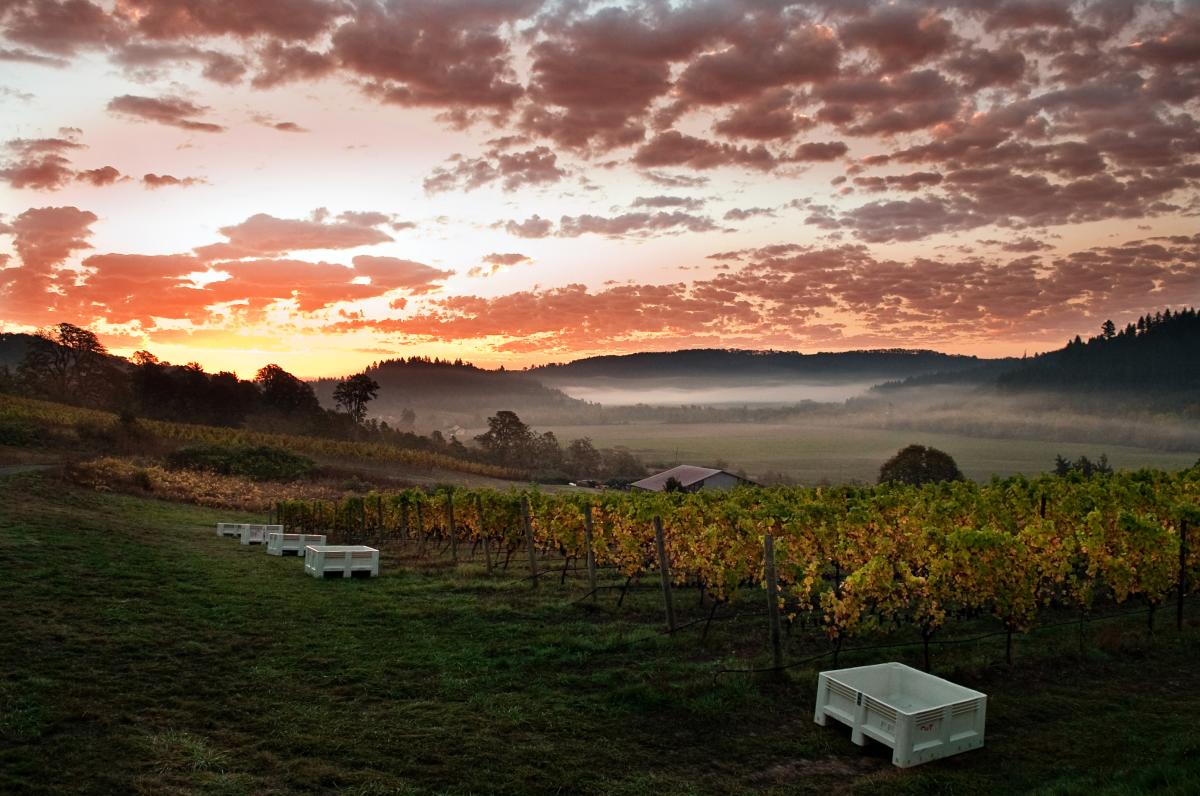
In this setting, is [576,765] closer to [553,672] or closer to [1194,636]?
[553,672]

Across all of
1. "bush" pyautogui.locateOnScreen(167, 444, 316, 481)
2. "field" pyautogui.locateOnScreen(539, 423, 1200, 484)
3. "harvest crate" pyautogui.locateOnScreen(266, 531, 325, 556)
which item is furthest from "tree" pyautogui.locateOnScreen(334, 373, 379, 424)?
"harvest crate" pyautogui.locateOnScreen(266, 531, 325, 556)

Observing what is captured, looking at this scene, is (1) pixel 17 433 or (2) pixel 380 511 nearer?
(2) pixel 380 511

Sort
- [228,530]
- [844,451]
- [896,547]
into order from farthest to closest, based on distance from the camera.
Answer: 1. [844,451]
2. [228,530]
3. [896,547]

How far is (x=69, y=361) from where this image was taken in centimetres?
10238

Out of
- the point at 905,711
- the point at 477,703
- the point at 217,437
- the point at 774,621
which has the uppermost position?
the point at 774,621

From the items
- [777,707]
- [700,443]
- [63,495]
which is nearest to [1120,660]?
[777,707]

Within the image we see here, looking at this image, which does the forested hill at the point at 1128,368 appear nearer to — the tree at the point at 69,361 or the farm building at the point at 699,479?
the farm building at the point at 699,479

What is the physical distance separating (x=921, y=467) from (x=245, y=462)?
55883 millimetres

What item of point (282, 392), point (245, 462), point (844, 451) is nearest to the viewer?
point (245, 462)

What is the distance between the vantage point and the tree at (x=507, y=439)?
104m

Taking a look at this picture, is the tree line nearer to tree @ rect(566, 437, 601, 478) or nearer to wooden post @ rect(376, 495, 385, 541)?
tree @ rect(566, 437, 601, 478)

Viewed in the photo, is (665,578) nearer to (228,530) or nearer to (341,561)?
(341,561)

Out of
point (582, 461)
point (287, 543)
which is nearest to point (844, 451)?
point (582, 461)

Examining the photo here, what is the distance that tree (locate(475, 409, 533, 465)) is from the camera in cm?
10419
